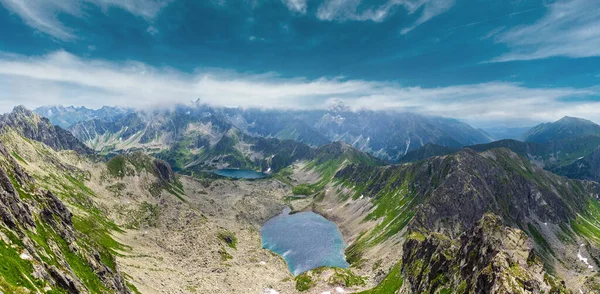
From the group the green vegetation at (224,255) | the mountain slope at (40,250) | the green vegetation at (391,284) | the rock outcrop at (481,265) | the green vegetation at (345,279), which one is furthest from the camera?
the green vegetation at (224,255)

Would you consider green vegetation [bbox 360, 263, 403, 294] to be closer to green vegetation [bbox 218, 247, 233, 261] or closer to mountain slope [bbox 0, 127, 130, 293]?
green vegetation [bbox 218, 247, 233, 261]

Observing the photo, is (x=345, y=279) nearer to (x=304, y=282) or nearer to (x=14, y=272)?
(x=304, y=282)

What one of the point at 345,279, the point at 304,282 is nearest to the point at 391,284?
the point at 345,279

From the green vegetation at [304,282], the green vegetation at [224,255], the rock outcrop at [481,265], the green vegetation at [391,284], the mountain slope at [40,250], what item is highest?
the mountain slope at [40,250]

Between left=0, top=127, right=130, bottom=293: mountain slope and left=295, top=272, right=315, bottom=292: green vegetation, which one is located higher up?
left=0, top=127, right=130, bottom=293: mountain slope

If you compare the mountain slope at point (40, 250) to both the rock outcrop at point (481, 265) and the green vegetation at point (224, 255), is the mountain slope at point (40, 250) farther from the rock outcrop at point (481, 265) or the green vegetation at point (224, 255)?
the green vegetation at point (224, 255)

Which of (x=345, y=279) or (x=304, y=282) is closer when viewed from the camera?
(x=345, y=279)

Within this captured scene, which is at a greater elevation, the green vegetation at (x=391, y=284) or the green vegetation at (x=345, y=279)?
the green vegetation at (x=391, y=284)

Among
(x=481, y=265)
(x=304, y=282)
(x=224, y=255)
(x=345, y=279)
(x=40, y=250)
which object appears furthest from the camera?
(x=224, y=255)

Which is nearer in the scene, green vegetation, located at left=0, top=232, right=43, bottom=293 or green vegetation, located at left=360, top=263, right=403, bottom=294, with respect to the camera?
green vegetation, located at left=0, top=232, right=43, bottom=293

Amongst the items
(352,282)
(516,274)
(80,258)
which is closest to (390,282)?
(352,282)

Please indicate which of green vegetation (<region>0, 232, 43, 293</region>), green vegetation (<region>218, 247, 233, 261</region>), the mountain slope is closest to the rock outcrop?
green vegetation (<region>0, 232, 43, 293</region>)

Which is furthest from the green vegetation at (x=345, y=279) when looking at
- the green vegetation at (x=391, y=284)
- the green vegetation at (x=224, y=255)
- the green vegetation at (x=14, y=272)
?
the green vegetation at (x=14, y=272)

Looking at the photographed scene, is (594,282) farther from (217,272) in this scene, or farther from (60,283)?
(60,283)
